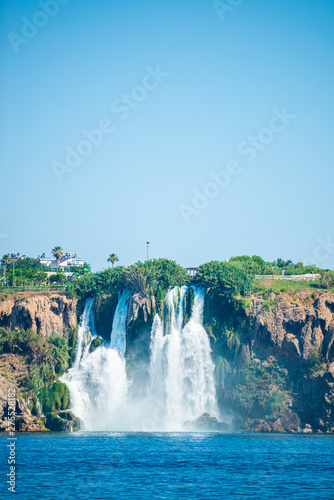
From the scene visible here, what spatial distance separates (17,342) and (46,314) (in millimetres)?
5744

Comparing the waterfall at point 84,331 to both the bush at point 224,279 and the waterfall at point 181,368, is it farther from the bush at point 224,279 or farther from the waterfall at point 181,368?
the bush at point 224,279

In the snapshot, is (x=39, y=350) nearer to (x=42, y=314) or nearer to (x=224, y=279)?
(x=42, y=314)

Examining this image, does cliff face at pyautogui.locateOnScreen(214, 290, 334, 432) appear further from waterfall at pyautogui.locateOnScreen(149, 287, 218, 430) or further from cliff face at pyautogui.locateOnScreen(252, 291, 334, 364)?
waterfall at pyautogui.locateOnScreen(149, 287, 218, 430)

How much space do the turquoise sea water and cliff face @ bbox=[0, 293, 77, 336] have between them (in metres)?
24.7

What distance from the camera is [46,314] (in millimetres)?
101188

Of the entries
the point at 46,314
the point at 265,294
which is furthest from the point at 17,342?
the point at 265,294

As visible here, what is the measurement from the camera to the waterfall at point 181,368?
3632 inches

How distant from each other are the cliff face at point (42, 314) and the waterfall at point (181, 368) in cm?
1350

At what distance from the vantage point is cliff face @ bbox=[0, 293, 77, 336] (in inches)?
3957

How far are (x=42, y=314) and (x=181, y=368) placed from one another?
69.7 ft

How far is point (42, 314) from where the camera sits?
101062 mm

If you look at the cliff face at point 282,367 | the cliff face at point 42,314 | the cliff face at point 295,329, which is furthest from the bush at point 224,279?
the cliff face at point 42,314

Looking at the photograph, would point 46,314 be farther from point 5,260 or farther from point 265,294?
point 5,260

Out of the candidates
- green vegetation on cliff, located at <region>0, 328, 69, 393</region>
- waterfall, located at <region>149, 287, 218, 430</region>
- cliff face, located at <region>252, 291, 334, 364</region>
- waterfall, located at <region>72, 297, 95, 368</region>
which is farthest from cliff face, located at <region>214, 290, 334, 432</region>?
green vegetation on cliff, located at <region>0, 328, 69, 393</region>
